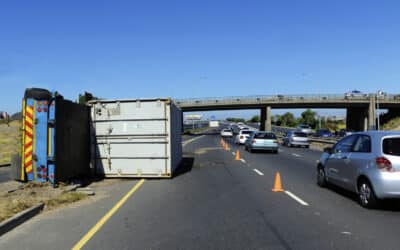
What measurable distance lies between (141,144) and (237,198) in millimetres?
5277

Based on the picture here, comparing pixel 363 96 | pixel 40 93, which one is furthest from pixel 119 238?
pixel 363 96

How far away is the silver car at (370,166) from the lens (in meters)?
8.34

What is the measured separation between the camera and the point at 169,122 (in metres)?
14.3

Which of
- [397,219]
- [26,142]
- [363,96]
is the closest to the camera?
[397,219]

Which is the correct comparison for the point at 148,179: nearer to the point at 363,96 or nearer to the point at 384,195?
the point at 384,195

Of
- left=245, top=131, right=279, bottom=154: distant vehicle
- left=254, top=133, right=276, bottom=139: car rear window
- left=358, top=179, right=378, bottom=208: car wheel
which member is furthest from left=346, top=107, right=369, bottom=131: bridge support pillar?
left=358, top=179, right=378, bottom=208: car wheel

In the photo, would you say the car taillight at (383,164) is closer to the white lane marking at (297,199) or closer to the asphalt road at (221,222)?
the asphalt road at (221,222)

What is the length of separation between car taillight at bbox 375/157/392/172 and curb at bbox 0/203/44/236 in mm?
6960

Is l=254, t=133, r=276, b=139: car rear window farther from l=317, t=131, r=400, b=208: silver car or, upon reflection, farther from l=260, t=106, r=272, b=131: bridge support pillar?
l=260, t=106, r=272, b=131: bridge support pillar

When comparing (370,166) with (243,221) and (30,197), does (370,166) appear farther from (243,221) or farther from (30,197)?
(30,197)

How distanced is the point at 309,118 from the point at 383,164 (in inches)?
4933

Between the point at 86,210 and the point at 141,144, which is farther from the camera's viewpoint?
the point at 141,144

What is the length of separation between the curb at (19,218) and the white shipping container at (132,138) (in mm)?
5584

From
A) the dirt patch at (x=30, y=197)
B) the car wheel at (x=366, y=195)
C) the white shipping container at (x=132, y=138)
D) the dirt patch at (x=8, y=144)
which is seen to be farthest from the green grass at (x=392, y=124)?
the dirt patch at (x=30, y=197)
